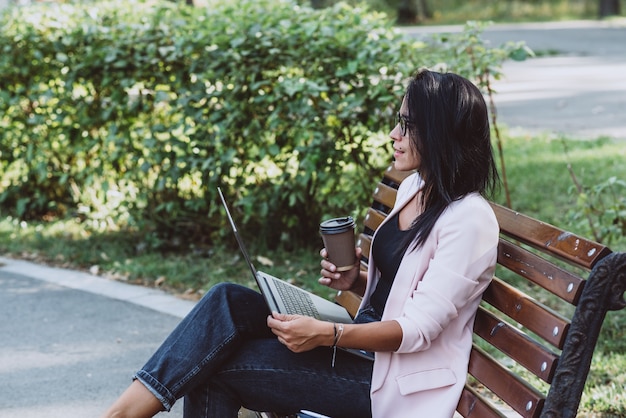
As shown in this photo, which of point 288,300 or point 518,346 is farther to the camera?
point 288,300

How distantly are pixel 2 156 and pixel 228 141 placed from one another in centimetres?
238

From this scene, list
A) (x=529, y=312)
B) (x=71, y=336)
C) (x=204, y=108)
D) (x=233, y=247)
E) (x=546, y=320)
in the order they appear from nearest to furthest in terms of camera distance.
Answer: (x=546, y=320), (x=529, y=312), (x=71, y=336), (x=204, y=108), (x=233, y=247)

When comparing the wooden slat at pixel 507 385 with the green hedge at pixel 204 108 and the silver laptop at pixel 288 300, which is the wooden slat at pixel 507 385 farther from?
the green hedge at pixel 204 108

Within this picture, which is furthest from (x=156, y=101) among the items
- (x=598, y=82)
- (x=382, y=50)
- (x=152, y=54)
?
(x=598, y=82)

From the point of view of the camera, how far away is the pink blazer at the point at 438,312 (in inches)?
91.3

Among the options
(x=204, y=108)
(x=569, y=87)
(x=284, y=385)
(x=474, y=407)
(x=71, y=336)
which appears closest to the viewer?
(x=474, y=407)

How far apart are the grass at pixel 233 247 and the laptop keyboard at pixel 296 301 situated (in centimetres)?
187

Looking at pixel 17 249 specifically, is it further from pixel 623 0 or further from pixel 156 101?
pixel 623 0

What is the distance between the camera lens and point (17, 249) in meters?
6.50

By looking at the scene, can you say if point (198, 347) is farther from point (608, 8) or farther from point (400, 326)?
point (608, 8)

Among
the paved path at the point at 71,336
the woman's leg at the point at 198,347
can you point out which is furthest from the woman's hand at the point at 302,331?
the paved path at the point at 71,336

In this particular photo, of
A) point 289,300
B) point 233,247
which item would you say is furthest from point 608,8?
point 289,300

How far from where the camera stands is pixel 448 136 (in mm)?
2418

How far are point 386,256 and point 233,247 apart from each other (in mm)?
3487
